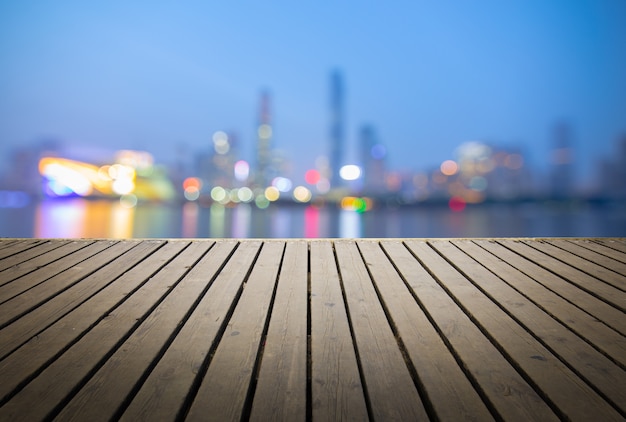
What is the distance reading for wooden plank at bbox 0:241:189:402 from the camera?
4.31ft

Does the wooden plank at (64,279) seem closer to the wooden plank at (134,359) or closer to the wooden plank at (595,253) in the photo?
the wooden plank at (134,359)

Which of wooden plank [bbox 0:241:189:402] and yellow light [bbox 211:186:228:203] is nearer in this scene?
wooden plank [bbox 0:241:189:402]

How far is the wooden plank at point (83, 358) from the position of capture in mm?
1130

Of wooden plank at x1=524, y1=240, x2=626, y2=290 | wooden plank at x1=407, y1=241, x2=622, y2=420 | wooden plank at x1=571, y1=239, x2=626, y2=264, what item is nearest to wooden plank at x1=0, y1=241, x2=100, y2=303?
wooden plank at x1=407, y1=241, x2=622, y2=420

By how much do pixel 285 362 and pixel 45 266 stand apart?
2.18 metres

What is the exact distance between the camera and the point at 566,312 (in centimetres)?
193

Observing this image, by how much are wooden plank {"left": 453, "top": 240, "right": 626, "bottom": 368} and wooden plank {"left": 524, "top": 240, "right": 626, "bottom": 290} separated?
453 millimetres

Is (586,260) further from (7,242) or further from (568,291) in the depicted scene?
(7,242)

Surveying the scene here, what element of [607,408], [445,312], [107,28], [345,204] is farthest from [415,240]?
[107,28]

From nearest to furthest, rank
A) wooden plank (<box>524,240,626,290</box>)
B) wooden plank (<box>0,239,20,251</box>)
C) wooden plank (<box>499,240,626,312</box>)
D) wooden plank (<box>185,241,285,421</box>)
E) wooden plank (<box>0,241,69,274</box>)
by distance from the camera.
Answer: wooden plank (<box>185,241,285,421</box>) < wooden plank (<box>499,240,626,312</box>) < wooden plank (<box>524,240,626,290</box>) < wooden plank (<box>0,241,69,274</box>) < wooden plank (<box>0,239,20,251</box>)

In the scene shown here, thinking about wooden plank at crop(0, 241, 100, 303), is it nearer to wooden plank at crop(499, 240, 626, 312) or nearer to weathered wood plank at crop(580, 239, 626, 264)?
wooden plank at crop(499, 240, 626, 312)

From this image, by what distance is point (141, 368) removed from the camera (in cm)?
134

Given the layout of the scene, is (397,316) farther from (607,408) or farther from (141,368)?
(141,368)

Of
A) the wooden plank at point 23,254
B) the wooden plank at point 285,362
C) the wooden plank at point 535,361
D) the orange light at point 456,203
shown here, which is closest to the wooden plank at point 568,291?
the wooden plank at point 535,361
